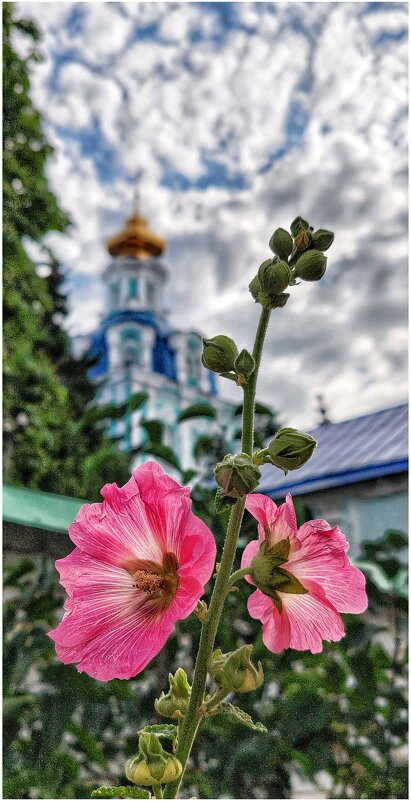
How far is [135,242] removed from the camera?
1833 cm

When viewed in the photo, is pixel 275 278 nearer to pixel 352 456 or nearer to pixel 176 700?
pixel 176 700

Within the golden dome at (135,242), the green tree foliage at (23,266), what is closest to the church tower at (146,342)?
the golden dome at (135,242)

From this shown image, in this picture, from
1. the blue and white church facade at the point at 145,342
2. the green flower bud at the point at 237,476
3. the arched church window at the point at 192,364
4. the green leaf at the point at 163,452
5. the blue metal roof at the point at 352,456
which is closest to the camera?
the green flower bud at the point at 237,476

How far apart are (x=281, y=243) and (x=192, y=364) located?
18003 millimetres

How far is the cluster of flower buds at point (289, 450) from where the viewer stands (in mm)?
297

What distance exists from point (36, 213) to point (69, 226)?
39 centimetres

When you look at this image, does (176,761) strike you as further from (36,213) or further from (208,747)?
(36,213)

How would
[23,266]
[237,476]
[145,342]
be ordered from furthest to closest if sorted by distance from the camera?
[145,342] → [23,266] → [237,476]

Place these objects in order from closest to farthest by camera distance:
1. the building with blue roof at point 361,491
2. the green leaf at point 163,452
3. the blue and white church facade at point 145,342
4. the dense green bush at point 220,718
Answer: the dense green bush at point 220,718
the green leaf at point 163,452
the building with blue roof at point 361,491
the blue and white church facade at point 145,342

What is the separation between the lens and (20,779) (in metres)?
0.72

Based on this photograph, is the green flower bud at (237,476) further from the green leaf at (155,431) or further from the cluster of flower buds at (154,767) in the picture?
the green leaf at (155,431)

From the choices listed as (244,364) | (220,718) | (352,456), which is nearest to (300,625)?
(244,364)

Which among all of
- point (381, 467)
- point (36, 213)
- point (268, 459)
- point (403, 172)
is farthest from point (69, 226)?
point (268, 459)

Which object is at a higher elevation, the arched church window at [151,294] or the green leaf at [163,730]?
the arched church window at [151,294]
